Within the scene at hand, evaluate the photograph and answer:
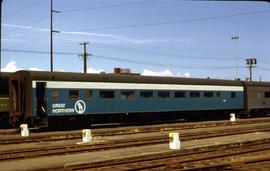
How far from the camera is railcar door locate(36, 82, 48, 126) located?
85.1 ft

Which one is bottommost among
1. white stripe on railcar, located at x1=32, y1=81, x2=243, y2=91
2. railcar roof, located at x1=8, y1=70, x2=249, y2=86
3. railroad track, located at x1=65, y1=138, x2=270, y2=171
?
railroad track, located at x1=65, y1=138, x2=270, y2=171

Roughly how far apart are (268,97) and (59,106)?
2406cm

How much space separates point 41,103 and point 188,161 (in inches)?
535

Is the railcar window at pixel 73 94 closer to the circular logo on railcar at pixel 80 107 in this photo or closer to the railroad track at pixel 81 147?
the circular logo on railcar at pixel 80 107

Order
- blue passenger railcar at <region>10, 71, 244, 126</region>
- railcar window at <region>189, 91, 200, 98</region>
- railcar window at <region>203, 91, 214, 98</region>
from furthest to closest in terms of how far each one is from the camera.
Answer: railcar window at <region>203, 91, 214, 98</region> → railcar window at <region>189, 91, 200, 98</region> → blue passenger railcar at <region>10, 71, 244, 126</region>

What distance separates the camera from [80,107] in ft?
90.9

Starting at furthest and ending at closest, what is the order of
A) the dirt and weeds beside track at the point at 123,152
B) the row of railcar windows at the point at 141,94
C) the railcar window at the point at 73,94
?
the row of railcar windows at the point at 141,94 → the railcar window at the point at 73,94 → the dirt and weeds beside track at the point at 123,152

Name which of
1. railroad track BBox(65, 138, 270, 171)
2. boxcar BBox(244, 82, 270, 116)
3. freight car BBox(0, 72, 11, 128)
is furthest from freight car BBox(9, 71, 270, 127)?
railroad track BBox(65, 138, 270, 171)

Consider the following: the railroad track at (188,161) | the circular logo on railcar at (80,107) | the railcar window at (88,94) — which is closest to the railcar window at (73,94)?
the circular logo on railcar at (80,107)

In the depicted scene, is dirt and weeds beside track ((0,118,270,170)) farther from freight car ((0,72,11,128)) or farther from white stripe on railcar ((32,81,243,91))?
freight car ((0,72,11,128))

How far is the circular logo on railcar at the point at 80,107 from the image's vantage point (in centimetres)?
2748

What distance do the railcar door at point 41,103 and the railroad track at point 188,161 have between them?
11.1 meters

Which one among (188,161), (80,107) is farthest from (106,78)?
(188,161)

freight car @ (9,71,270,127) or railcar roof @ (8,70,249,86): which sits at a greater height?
railcar roof @ (8,70,249,86)
